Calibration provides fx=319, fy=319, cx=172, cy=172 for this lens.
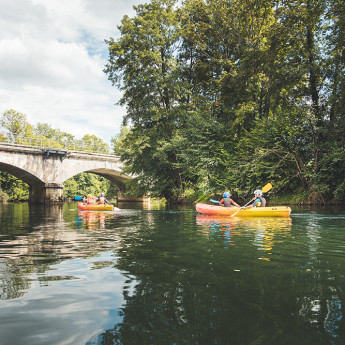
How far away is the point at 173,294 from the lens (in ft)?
10.8

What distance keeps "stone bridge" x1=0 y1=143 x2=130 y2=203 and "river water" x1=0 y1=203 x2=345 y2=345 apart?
23.8 meters

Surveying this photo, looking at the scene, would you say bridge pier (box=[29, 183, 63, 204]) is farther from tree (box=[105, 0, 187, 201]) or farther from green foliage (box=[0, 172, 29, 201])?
green foliage (box=[0, 172, 29, 201])

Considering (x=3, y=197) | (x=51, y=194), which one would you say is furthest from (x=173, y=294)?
(x=3, y=197)

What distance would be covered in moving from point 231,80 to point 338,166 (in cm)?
778

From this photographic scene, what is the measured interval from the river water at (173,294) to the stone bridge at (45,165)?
2383cm

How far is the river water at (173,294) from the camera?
2.41 metres

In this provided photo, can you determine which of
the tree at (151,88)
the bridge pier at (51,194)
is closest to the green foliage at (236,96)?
the tree at (151,88)

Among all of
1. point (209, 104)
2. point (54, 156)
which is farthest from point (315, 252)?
point (54, 156)

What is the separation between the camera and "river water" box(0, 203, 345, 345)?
2.41 m

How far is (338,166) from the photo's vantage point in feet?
55.2

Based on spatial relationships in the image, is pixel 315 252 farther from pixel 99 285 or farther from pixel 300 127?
pixel 300 127

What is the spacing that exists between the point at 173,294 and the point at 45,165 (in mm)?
28688

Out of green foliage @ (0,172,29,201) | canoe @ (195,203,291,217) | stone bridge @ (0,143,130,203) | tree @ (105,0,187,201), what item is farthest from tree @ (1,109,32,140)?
canoe @ (195,203,291,217)

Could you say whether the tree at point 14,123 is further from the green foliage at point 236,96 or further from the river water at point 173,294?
the river water at point 173,294
